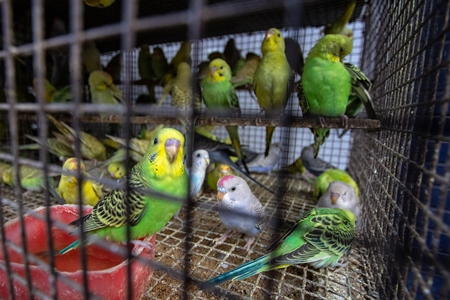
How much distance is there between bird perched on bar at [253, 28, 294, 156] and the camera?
1319 mm

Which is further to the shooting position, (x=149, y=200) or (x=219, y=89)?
(x=219, y=89)

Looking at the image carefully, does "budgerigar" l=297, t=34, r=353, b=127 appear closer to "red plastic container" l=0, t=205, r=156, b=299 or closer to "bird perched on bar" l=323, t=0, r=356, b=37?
"bird perched on bar" l=323, t=0, r=356, b=37

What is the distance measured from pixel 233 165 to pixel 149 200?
102cm

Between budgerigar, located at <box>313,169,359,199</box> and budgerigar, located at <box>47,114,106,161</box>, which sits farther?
budgerigar, located at <box>47,114,106,161</box>

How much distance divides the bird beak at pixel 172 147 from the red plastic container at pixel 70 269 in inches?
11.0

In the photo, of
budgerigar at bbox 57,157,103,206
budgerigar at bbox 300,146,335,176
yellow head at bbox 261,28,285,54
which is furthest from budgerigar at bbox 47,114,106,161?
budgerigar at bbox 300,146,335,176

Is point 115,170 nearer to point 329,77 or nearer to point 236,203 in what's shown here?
point 236,203

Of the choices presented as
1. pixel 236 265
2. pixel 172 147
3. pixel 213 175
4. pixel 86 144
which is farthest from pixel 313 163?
pixel 86 144

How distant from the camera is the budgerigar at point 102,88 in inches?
74.2

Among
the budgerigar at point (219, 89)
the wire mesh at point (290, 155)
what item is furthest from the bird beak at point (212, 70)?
the wire mesh at point (290, 155)

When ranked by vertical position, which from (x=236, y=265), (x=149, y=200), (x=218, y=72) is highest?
(x=218, y=72)

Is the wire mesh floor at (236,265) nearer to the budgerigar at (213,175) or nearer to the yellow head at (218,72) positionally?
the budgerigar at (213,175)

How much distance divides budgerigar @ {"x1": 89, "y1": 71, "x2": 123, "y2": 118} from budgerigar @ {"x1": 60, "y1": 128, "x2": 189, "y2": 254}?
1278 millimetres

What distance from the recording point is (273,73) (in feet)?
4.34
